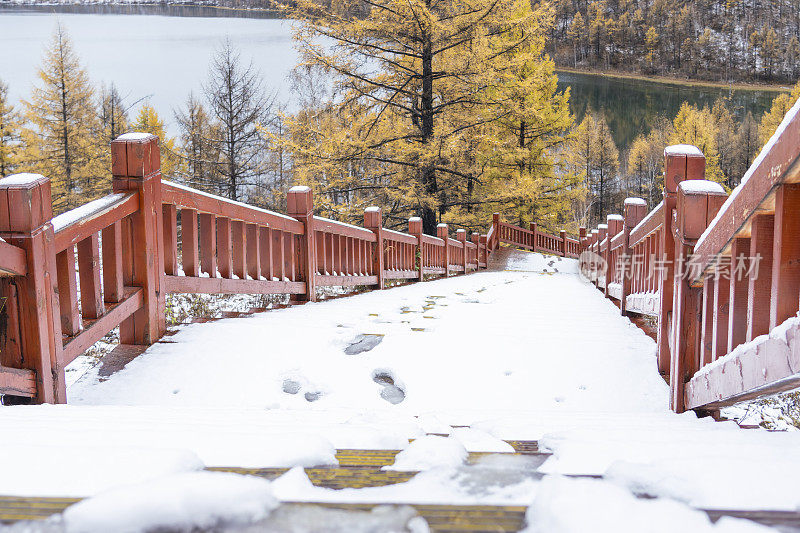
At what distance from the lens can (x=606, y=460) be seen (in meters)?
1.76

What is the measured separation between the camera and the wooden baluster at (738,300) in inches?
94.0

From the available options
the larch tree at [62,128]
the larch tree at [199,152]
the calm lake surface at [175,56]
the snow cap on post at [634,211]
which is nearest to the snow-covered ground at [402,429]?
the snow cap on post at [634,211]

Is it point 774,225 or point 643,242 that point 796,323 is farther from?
point 643,242

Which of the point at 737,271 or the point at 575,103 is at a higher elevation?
the point at 575,103

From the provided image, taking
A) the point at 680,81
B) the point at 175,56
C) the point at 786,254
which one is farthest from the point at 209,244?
the point at 680,81

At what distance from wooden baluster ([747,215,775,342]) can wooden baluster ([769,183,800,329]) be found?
Answer: 0.17 meters

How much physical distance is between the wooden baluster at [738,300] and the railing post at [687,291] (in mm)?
522

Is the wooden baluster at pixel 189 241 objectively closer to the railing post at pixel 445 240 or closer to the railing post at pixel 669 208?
the railing post at pixel 669 208

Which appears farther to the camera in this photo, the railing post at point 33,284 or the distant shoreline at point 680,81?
the distant shoreline at point 680,81

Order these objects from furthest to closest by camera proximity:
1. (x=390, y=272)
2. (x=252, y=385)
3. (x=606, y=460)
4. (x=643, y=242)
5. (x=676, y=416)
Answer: (x=390, y=272), (x=643, y=242), (x=252, y=385), (x=676, y=416), (x=606, y=460)

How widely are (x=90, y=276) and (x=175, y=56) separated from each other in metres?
63.2

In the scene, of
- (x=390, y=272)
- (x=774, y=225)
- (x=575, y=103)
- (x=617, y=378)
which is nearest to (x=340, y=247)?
(x=390, y=272)

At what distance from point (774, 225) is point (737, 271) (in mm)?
346

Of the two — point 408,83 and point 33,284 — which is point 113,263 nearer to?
point 33,284
